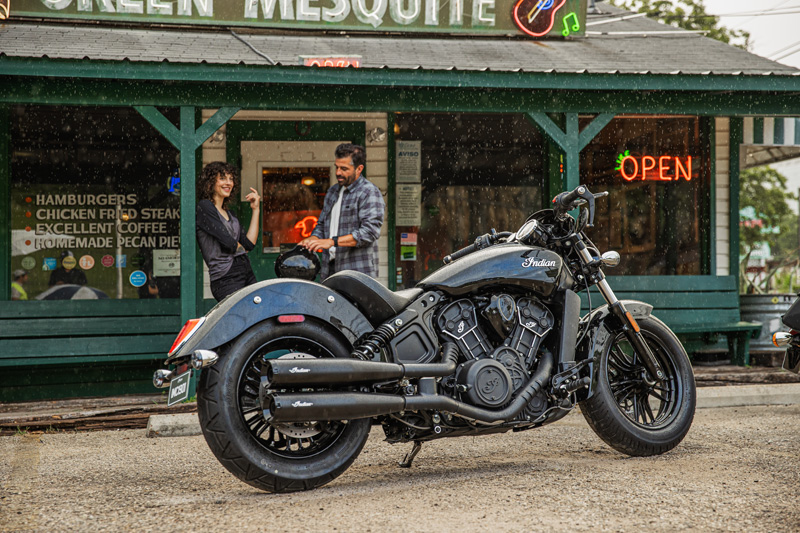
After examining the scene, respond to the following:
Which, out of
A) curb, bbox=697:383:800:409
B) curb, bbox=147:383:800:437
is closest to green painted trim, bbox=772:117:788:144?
curb, bbox=147:383:800:437

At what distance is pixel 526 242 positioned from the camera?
4.20 metres

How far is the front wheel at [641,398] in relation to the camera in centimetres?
417

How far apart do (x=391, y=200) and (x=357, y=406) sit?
6.07 meters

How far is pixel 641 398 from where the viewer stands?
4.43m

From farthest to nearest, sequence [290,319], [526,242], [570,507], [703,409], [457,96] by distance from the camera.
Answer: [457,96] → [703,409] → [526,242] → [290,319] → [570,507]

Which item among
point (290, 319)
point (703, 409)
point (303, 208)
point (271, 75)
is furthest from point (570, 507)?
point (303, 208)

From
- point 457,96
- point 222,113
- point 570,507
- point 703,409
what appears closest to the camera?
point 570,507

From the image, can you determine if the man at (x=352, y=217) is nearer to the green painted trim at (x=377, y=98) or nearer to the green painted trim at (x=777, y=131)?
the green painted trim at (x=377, y=98)

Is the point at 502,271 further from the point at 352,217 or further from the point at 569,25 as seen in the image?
the point at 569,25

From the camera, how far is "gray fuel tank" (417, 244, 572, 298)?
3896 mm

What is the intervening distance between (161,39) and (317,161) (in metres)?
2.14

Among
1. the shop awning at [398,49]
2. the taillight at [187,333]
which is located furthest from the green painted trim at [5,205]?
the taillight at [187,333]

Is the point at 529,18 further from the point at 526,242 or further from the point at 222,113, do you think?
the point at 526,242

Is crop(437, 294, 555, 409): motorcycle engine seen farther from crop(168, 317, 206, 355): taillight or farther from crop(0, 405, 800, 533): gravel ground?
crop(168, 317, 206, 355): taillight
